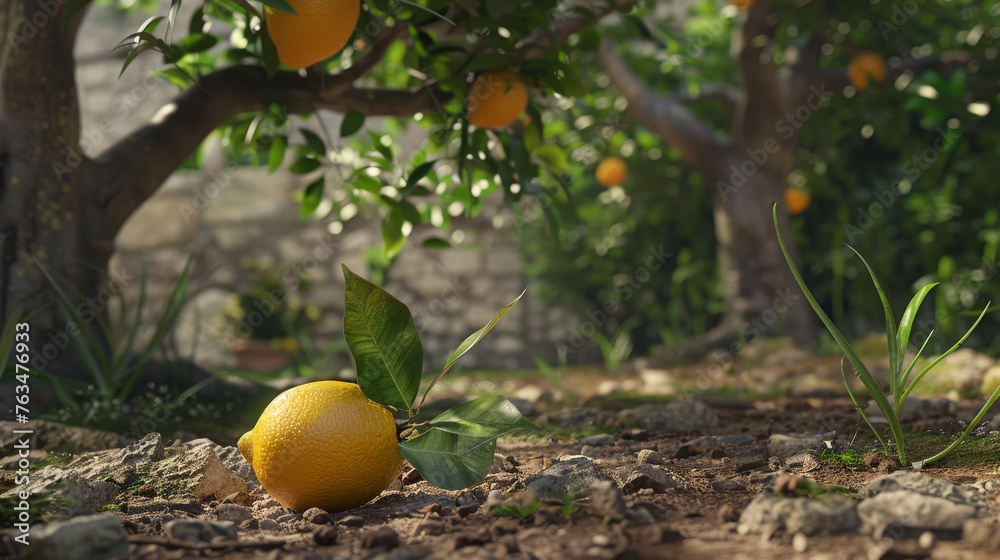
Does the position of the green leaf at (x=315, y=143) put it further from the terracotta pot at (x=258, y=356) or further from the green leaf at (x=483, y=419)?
the terracotta pot at (x=258, y=356)

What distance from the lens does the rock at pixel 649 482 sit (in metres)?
1.05

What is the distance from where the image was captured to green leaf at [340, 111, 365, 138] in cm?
168

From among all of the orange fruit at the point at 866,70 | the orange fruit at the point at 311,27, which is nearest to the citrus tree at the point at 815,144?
the orange fruit at the point at 866,70

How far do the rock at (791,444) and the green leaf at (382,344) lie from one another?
0.70m

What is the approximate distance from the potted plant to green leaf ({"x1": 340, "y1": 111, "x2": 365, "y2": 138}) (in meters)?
3.12

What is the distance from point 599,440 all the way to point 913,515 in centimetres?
77

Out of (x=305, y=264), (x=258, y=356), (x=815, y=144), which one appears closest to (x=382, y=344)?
(x=815, y=144)

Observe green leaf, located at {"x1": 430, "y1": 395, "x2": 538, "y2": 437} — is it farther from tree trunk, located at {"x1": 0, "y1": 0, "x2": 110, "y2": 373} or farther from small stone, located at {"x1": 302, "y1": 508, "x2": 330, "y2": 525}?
tree trunk, located at {"x1": 0, "y1": 0, "x2": 110, "y2": 373}

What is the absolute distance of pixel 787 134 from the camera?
355 centimetres

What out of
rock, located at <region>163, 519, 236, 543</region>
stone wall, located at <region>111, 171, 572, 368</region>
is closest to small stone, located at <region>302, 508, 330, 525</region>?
rock, located at <region>163, 519, 236, 543</region>

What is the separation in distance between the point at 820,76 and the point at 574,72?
2.51m

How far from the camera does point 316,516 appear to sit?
1.00 metres

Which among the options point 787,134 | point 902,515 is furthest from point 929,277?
point 902,515

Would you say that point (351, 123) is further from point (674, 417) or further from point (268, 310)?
point (268, 310)
